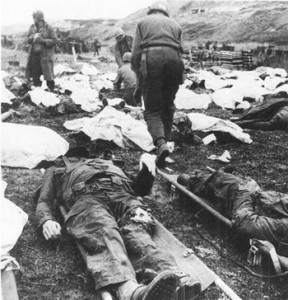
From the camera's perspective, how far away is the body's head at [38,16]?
9.18 m

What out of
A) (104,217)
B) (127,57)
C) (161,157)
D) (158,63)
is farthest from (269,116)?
(104,217)

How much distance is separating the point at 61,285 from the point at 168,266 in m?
0.76

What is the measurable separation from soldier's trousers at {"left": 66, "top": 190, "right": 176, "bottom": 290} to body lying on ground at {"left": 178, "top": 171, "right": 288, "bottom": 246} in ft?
2.22

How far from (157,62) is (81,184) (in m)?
2.27

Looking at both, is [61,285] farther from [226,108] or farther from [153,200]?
[226,108]

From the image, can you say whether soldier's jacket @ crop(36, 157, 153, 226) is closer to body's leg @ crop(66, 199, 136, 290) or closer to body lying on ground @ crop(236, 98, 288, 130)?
body's leg @ crop(66, 199, 136, 290)

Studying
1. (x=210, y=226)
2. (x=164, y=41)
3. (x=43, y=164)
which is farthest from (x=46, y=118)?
(x=210, y=226)

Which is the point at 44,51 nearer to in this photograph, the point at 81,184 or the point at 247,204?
the point at 81,184

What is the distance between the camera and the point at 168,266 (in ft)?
8.16

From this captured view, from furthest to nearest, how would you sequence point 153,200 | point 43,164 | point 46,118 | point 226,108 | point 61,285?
point 226,108, point 46,118, point 43,164, point 153,200, point 61,285

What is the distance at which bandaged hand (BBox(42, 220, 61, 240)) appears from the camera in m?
3.06

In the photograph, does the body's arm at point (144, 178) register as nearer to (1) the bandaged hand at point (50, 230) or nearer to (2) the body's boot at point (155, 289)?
(1) the bandaged hand at point (50, 230)

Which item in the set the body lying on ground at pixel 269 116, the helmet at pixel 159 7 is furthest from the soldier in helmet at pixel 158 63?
the body lying on ground at pixel 269 116

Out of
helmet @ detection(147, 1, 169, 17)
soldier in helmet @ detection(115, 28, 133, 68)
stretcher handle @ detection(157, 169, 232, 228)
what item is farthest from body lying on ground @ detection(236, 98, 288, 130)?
soldier in helmet @ detection(115, 28, 133, 68)
